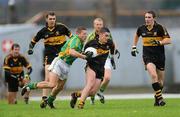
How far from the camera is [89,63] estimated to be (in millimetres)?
21188

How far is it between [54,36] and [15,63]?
187 inches

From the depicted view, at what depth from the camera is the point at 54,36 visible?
23.3 metres

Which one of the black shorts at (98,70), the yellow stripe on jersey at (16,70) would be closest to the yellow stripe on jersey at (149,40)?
the black shorts at (98,70)

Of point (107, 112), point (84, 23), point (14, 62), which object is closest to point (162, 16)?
point (84, 23)

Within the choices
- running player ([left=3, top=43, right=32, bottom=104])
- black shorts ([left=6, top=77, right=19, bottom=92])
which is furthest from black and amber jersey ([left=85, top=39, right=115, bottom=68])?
black shorts ([left=6, top=77, right=19, bottom=92])

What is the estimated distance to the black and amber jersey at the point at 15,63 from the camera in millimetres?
27672

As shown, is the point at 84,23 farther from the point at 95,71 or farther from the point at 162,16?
the point at 95,71

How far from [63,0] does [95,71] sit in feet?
134

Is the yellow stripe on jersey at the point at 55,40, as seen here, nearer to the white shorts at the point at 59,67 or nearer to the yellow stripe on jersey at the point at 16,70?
the white shorts at the point at 59,67

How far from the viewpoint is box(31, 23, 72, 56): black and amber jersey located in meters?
23.3

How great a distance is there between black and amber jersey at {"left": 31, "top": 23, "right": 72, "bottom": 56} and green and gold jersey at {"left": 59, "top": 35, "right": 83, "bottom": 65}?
5.41 feet

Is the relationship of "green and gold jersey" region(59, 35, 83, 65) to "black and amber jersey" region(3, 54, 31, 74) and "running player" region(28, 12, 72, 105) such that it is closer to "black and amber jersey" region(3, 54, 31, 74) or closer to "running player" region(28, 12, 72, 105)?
"running player" region(28, 12, 72, 105)

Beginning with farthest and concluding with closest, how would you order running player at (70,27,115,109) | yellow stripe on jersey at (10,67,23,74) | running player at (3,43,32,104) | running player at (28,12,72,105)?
yellow stripe on jersey at (10,67,23,74), running player at (3,43,32,104), running player at (28,12,72,105), running player at (70,27,115,109)

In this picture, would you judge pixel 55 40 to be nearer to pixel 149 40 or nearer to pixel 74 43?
pixel 74 43
